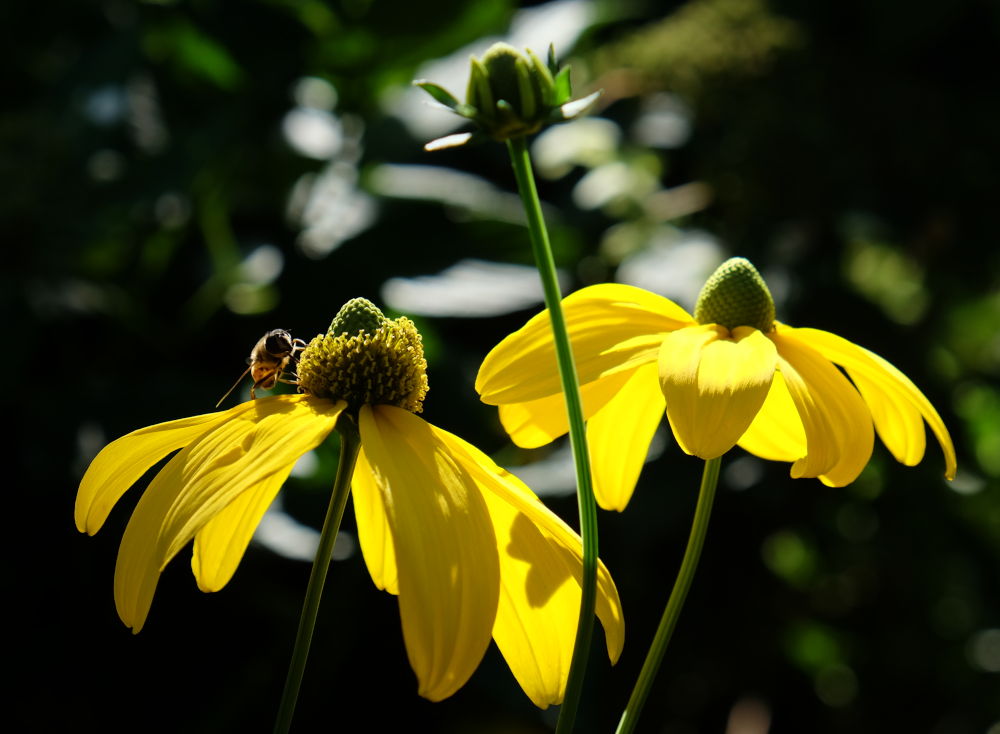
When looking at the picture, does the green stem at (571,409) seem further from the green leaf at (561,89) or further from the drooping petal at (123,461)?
the drooping petal at (123,461)

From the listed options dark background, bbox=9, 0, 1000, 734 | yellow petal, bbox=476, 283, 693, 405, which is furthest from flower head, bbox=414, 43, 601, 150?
dark background, bbox=9, 0, 1000, 734

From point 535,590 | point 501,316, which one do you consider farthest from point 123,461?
point 501,316

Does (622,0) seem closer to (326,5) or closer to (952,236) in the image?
(326,5)

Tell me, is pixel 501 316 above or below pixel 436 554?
above

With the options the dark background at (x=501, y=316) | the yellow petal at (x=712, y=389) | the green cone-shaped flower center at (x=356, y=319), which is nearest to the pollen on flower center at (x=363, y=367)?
the green cone-shaped flower center at (x=356, y=319)

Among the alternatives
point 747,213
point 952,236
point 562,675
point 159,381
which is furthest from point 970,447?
point 562,675

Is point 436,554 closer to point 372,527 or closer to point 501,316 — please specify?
point 372,527
